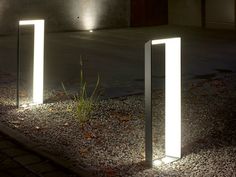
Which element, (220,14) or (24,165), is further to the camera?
(220,14)

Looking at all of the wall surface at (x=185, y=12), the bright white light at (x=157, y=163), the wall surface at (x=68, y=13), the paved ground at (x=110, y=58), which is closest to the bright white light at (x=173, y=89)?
the bright white light at (x=157, y=163)

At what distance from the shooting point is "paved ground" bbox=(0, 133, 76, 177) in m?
5.43

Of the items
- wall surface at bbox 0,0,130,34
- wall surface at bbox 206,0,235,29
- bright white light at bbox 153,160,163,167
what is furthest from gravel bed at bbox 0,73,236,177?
wall surface at bbox 206,0,235,29

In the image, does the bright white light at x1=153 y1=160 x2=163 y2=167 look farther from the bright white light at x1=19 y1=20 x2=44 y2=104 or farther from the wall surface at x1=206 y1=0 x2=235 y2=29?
the wall surface at x1=206 y1=0 x2=235 y2=29

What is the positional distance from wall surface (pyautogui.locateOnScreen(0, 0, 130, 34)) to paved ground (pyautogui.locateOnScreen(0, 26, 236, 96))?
2.48 feet

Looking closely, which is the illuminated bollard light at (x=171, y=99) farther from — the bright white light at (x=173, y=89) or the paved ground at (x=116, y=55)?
the paved ground at (x=116, y=55)

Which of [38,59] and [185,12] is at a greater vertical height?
[185,12]

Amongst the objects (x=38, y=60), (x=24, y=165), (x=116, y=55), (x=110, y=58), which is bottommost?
(x=24, y=165)

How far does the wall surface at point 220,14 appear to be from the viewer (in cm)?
2091

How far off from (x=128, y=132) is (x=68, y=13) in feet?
49.4

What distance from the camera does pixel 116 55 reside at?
14.5 meters

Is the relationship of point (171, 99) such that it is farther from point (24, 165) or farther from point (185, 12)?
point (185, 12)

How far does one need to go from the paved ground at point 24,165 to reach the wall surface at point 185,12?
56.6 ft

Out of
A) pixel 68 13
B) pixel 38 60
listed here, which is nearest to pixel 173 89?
pixel 38 60
